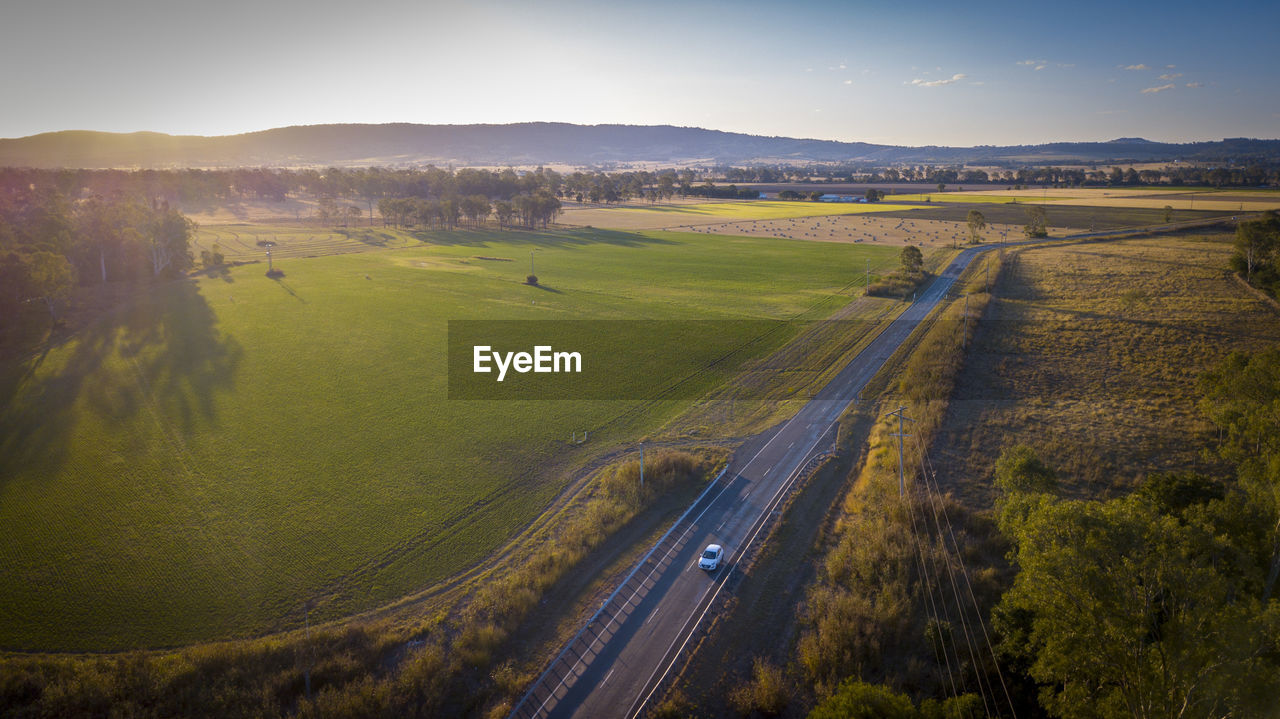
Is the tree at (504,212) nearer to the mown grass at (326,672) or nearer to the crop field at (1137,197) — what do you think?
the crop field at (1137,197)

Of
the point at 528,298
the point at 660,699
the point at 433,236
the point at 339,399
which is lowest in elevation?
the point at 660,699

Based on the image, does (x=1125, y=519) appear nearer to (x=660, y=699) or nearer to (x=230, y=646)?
(x=660, y=699)

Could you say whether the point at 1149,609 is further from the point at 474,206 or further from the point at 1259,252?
the point at 474,206

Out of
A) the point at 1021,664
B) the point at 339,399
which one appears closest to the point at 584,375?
the point at 339,399

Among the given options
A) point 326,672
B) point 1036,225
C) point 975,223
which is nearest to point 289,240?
point 326,672

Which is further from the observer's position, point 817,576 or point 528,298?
point 528,298

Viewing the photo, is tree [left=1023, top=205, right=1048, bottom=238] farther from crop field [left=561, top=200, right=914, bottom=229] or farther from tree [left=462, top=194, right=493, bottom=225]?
tree [left=462, top=194, right=493, bottom=225]

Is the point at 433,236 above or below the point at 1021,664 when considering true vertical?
above

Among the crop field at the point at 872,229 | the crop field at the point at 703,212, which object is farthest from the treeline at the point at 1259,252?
the crop field at the point at 703,212
